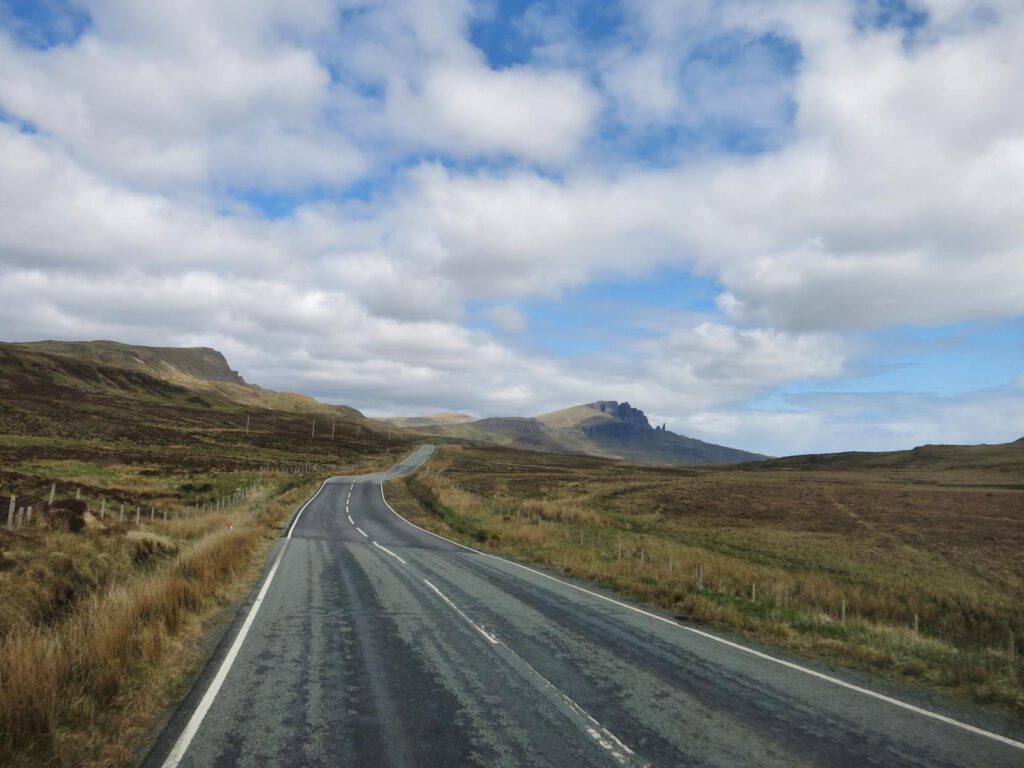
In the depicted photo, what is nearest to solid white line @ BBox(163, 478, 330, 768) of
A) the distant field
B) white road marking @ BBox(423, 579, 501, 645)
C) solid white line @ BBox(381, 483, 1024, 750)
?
white road marking @ BBox(423, 579, 501, 645)

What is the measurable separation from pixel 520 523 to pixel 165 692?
26249 millimetres

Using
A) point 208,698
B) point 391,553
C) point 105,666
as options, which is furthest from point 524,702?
point 391,553

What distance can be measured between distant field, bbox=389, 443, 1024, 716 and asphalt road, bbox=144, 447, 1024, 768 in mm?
1857

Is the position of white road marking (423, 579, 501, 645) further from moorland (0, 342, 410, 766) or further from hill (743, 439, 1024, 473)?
hill (743, 439, 1024, 473)

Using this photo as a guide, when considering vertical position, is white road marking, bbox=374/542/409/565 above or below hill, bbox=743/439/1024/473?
below

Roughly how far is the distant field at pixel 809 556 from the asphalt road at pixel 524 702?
1857 millimetres

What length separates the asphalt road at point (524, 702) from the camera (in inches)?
212

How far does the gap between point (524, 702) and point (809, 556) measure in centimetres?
2588

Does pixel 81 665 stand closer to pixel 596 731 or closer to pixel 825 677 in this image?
pixel 596 731

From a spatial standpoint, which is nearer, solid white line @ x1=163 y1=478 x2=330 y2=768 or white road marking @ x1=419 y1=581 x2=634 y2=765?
solid white line @ x1=163 y1=478 x2=330 y2=768

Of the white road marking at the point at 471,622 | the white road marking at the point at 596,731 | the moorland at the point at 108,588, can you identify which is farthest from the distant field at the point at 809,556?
the moorland at the point at 108,588

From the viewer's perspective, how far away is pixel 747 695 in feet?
23.3

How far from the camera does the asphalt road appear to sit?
5375mm

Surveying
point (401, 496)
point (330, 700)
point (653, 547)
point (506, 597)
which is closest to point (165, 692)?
point (330, 700)
